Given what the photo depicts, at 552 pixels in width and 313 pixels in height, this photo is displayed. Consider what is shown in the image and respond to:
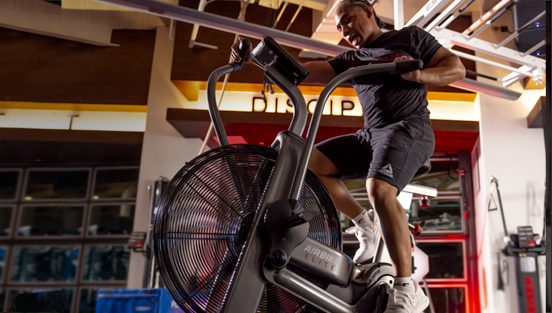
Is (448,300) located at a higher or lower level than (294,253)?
lower

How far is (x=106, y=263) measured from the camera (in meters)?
4.25

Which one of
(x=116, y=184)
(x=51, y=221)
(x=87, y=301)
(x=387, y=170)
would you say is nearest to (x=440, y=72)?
(x=387, y=170)

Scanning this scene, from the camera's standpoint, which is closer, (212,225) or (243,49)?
(212,225)

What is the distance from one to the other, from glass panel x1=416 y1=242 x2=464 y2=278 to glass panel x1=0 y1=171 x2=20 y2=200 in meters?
4.85

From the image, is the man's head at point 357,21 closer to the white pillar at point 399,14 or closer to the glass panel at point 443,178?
the white pillar at point 399,14

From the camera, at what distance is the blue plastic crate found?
273 cm

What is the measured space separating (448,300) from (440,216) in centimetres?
114

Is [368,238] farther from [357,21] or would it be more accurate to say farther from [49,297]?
[49,297]

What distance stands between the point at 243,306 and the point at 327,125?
3.70 m

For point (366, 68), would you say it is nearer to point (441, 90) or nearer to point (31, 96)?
point (31, 96)

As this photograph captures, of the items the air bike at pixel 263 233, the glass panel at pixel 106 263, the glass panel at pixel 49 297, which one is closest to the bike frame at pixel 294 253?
the air bike at pixel 263 233

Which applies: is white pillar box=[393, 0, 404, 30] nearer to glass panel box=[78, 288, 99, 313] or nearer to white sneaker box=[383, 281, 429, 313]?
white sneaker box=[383, 281, 429, 313]

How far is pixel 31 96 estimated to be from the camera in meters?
3.62

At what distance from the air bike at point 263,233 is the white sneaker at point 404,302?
0.05 metres
